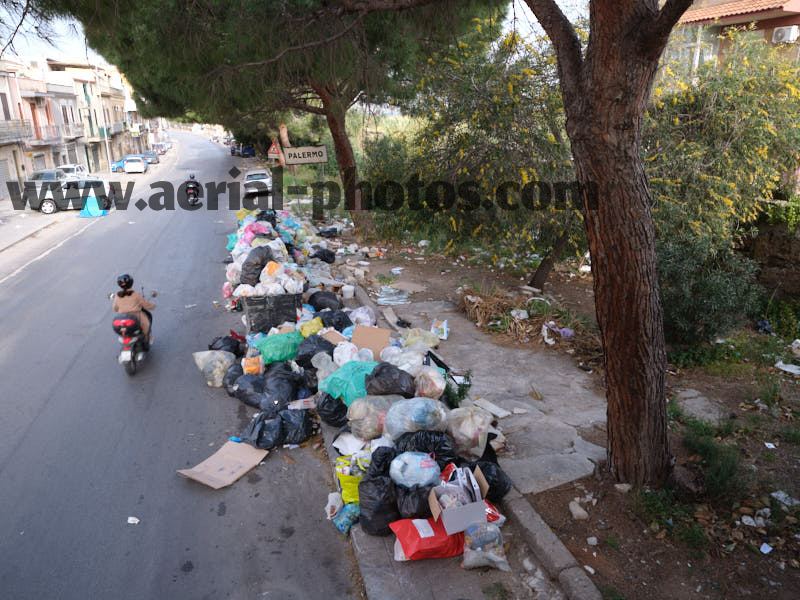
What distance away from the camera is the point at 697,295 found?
22.6 feet

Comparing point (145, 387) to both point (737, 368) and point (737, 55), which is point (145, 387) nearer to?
point (737, 368)

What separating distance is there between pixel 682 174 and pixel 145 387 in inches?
319

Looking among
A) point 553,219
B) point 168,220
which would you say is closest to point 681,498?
point 553,219

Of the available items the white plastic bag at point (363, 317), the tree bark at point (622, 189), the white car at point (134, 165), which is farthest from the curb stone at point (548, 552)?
the white car at point (134, 165)

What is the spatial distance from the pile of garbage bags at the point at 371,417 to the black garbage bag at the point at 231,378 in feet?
0.04

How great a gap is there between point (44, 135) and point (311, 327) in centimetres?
3867

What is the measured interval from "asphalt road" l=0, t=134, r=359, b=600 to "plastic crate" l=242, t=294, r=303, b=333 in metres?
0.91

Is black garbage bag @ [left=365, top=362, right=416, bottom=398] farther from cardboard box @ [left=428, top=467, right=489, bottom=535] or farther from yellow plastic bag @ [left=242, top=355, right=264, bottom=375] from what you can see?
yellow plastic bag @ [left=242, top=355, right=264, bottom=375]

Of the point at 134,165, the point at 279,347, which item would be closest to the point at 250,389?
the point at 279,347

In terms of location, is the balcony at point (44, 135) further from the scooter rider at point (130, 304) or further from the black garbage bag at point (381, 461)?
the black garbage bag at point (381, 461)

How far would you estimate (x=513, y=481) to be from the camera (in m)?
4.34

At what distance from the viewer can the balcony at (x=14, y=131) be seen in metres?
29.7

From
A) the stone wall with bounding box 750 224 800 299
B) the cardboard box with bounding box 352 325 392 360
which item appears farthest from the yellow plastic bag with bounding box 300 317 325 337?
the stone wall with bounding box 750 224 800 299

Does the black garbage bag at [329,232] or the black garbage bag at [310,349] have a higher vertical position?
the black garbage bag at [329,232]
